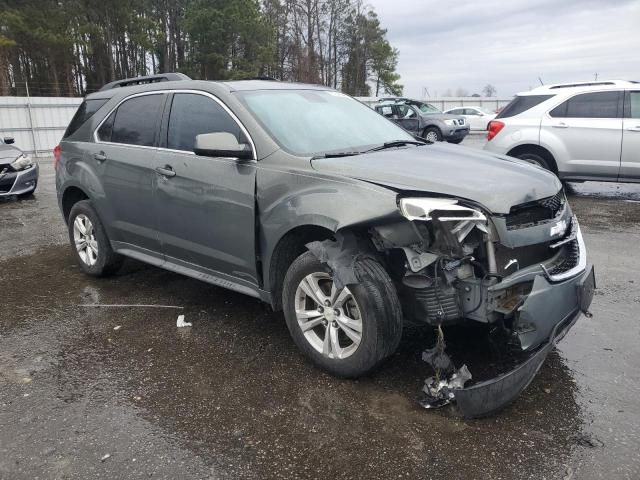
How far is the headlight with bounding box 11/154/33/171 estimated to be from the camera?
33.7ft

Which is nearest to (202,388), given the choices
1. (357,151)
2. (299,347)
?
Answer: (299,347)

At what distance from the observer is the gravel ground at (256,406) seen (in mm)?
2574

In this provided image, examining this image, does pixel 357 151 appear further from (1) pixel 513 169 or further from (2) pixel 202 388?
(2) pixel 202 388

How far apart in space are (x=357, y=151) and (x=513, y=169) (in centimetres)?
102

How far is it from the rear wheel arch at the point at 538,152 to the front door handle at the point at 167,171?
6.67m

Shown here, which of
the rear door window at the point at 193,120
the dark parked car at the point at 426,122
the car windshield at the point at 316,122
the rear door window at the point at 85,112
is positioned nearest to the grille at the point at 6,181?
the rear door window at the point at 85,112

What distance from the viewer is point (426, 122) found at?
2067 centimetres

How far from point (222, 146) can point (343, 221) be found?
1.04 meters

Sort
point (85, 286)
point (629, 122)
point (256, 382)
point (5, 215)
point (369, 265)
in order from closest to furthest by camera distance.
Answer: point (369, 265) < point (256, 382) < point (85, 286) < point (629, 122) < point (5, 215)

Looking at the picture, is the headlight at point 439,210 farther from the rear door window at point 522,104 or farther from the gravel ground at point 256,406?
the rear door window at point 522,104

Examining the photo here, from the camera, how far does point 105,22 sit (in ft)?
113

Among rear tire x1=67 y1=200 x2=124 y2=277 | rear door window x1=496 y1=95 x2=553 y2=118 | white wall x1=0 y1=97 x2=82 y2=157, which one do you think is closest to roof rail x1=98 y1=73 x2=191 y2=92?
rear tire x1=67 y1=200 x2=124 y2=277

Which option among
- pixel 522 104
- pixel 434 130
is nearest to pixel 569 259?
pixel 522 104

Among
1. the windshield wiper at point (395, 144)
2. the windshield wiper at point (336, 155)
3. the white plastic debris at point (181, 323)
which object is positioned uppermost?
the windshield wiper at point (395, 144)
